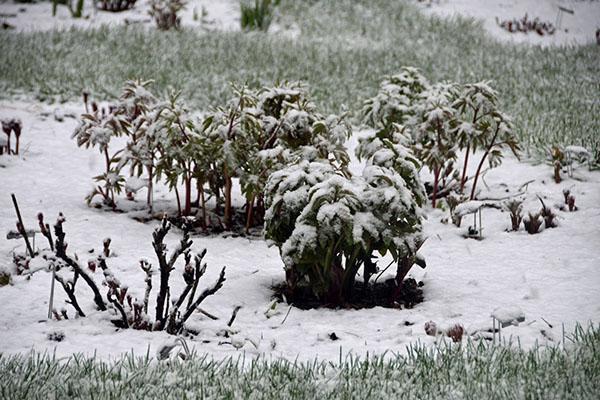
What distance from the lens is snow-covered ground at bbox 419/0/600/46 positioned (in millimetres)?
15602

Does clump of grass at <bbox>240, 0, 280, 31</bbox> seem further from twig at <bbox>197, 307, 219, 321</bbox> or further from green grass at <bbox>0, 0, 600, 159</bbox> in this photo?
twig at <bbox>197, 307, 219, 321</bbox>

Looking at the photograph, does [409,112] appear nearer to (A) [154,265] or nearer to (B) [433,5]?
(A) [154,265]

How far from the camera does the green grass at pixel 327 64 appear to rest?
318 inches

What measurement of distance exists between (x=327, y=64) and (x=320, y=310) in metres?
7.41

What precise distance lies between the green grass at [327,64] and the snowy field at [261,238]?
0.14 ft

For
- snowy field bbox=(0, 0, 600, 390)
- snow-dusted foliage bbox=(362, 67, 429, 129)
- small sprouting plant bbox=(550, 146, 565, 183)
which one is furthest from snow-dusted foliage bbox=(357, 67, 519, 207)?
small sprouting plant bbox=(550, 146, 565, 183)

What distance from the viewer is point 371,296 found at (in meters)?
3.70

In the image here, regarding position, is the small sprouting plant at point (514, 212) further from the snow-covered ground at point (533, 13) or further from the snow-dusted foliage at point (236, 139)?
the snow-covered ground at point (533, 13)

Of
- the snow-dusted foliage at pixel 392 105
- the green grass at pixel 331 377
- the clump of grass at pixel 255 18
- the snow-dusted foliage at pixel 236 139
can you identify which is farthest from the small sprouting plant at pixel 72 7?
the green grass at pixel 331 377

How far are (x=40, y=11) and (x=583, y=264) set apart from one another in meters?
14.0

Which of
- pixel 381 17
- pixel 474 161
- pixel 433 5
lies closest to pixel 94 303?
pixel 474 161

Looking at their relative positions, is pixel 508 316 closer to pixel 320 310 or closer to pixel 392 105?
pixel 320 310

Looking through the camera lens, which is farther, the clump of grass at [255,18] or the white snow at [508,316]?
the clump of grass at [255,18]

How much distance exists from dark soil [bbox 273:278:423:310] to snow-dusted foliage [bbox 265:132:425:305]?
66mm
